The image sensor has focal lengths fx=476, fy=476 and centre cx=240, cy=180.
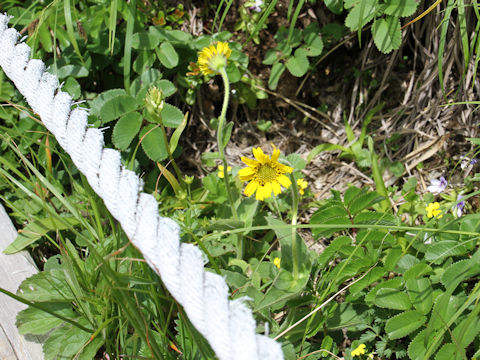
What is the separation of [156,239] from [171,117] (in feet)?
3.45

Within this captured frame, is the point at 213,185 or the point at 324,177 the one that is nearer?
the point at 213,185

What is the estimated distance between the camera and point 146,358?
4.43 feet

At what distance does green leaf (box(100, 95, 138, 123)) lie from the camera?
6.43ft

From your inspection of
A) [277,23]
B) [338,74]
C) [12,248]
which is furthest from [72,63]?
[338,74]

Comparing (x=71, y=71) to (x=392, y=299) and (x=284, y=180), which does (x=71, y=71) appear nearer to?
(x=284, y=180)

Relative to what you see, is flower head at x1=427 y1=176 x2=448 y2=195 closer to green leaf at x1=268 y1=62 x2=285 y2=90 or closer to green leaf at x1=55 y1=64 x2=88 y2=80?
green leaf at x1=268 y1=62 x2=285 y2=90

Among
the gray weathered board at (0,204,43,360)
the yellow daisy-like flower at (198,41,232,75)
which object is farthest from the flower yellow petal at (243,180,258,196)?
the gray weathered board at (0,204,43,360)

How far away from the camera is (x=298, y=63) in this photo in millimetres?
2111

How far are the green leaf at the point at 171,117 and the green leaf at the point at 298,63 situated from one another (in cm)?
53

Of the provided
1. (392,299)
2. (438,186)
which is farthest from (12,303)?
(438,186)

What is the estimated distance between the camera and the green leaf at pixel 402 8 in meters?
1.74

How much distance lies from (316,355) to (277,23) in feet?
5.43

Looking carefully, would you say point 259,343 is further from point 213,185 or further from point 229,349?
point 213,185

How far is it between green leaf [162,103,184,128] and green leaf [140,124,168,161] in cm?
5
